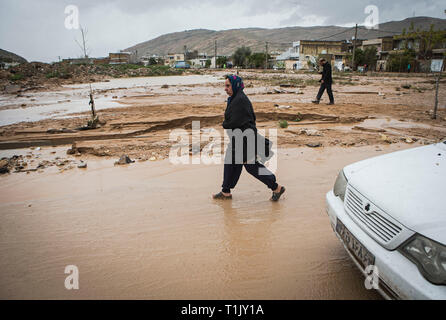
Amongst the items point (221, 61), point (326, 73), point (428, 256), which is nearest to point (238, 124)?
point (428, 256)

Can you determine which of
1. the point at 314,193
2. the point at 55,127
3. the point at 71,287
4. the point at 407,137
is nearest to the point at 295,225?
the point at 314,193

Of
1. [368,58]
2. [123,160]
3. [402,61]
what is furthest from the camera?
[368,58]

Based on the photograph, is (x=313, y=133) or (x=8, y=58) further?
(x=8, y=58)

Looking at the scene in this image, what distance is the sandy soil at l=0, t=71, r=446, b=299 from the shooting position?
92.4 inches

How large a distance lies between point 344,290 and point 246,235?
110cm

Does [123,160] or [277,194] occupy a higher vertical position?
[123,160]

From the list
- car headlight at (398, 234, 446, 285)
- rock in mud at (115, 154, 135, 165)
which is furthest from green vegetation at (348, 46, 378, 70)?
car headlight at (398, 234, 446, 285)

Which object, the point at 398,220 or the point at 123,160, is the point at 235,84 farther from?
the point at 123,160

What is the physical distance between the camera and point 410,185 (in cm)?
188

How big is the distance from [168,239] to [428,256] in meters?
2.27

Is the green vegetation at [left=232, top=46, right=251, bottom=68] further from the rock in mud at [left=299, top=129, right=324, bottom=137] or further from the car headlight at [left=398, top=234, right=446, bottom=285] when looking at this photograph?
the car headlight at [left=398, top=234, right=446, bottom=285]

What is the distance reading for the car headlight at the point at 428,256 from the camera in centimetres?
145

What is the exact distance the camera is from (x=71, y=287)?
7.64 ft
